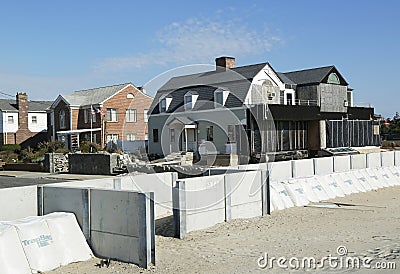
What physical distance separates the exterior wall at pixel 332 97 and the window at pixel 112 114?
18385 mm

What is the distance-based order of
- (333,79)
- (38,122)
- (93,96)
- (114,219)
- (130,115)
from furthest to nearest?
(38,122)
(93,96)
(333,79)
(130,115)
(114,219)

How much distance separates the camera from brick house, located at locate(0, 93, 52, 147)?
5197cm

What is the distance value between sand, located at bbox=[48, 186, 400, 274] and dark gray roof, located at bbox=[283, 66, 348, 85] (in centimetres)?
2777

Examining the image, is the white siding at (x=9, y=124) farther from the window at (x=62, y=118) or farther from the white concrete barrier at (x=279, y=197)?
the white concrete barrier at (x=279, y=197)

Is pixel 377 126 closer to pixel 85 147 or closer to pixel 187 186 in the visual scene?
pixel 85 147

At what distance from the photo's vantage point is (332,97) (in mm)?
43500

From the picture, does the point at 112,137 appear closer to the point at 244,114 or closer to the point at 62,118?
the point at 62,118

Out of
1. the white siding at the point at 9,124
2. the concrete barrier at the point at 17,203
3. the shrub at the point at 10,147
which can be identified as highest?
the white siding at the point at 9,124

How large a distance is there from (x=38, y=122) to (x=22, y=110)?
7.14 feet

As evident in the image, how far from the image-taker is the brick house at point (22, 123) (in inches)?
2046

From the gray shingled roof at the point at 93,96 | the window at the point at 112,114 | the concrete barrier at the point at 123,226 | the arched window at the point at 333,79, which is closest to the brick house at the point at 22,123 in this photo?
the gray shingled roof at the point at 93,96

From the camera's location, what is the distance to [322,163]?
2048cm

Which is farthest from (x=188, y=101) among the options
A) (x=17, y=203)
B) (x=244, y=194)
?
(x=17, y=203)

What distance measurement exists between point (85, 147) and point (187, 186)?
26959mm
